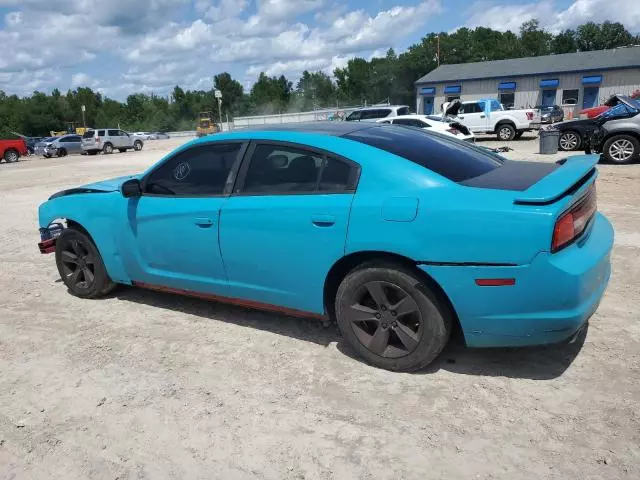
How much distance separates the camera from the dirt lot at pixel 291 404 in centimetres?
254

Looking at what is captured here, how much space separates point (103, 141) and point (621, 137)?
28.8 metres

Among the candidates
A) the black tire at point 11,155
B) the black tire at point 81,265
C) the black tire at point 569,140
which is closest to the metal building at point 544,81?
the black tire at point 569,140

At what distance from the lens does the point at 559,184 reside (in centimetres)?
296

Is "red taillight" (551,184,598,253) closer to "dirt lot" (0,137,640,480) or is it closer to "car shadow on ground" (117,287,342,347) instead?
"dirt lot" (0,137,640,480)

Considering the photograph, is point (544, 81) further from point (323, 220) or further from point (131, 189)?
point (323, 220)

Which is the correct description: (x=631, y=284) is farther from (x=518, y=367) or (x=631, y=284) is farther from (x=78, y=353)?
Answer: (x=78, y=353)

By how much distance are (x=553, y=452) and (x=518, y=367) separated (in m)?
0.86

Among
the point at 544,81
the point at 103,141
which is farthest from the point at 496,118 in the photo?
the point at 544,81

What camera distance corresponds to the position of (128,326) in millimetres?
4312

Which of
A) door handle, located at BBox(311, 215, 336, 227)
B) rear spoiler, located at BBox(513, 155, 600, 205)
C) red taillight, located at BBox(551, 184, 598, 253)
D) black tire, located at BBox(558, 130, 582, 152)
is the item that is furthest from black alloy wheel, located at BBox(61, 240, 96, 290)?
black tire, located at BBox(558, 130, 582, 152)

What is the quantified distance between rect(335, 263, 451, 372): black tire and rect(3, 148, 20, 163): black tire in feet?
107

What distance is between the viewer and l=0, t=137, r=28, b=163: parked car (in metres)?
29.5

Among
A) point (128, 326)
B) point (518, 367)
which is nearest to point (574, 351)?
point (518, 367)

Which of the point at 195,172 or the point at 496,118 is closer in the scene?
the point at 195,172
